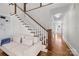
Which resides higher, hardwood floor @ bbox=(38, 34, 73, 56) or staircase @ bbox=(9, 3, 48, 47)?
staircase @ bbox=(9, 3, 48, 47)

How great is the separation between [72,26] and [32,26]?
0.52m

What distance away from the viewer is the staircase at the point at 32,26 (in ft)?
4.21

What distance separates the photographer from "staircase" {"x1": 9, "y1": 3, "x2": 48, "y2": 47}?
4.21 ft

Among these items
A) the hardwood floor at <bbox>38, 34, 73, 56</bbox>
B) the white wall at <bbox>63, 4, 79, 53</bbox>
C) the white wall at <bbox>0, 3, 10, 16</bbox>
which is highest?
the white wall at <bbox>0, 3, 10, 16</bbox>

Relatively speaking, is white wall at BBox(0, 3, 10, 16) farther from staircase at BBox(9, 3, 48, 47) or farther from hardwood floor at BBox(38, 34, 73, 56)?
hardwood floor at BBox(38, 34, 73, 56)

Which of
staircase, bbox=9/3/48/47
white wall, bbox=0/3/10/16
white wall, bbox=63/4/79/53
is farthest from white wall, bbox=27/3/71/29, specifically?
white wall, bbox=0/3/10/16

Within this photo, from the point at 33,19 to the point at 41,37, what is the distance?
26 centimetres

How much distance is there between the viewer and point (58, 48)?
51.1 inches

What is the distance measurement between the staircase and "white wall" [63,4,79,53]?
29 centimetres

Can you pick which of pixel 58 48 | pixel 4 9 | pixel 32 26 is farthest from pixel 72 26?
pixel 4 9

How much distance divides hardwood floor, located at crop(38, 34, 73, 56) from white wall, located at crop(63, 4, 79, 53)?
90 millimetres

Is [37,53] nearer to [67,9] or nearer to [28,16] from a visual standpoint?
[28,16]

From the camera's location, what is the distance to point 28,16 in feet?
4.25

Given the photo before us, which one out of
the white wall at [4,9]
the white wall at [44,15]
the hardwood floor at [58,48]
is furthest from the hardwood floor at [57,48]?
the white wall at [4,9]
